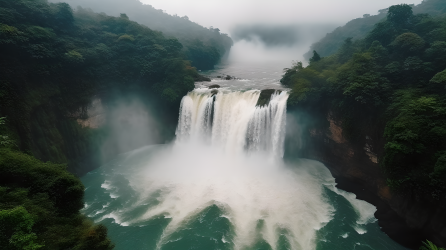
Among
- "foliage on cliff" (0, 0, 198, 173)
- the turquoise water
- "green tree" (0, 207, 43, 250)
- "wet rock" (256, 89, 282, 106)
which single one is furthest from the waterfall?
"green tree" (0, 207, 43, 250)

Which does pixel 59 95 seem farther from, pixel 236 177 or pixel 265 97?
pixel 265 97

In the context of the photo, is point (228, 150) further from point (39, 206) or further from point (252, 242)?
point (39, 206)

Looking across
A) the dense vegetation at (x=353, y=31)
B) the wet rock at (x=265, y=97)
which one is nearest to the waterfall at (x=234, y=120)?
the wet rock at (x=265, y=97)

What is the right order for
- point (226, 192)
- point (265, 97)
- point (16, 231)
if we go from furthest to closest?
point (265, 97) → point (226, 192) → point (16, 231)

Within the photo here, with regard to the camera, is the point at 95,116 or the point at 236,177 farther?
the point at 95,116

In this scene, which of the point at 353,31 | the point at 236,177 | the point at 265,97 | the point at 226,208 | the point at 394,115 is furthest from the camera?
the point at 353,31

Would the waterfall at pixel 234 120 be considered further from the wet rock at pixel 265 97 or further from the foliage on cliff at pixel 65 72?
the foliage on cliff at pixel 65 72

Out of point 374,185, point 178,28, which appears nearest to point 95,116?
point 374,185
